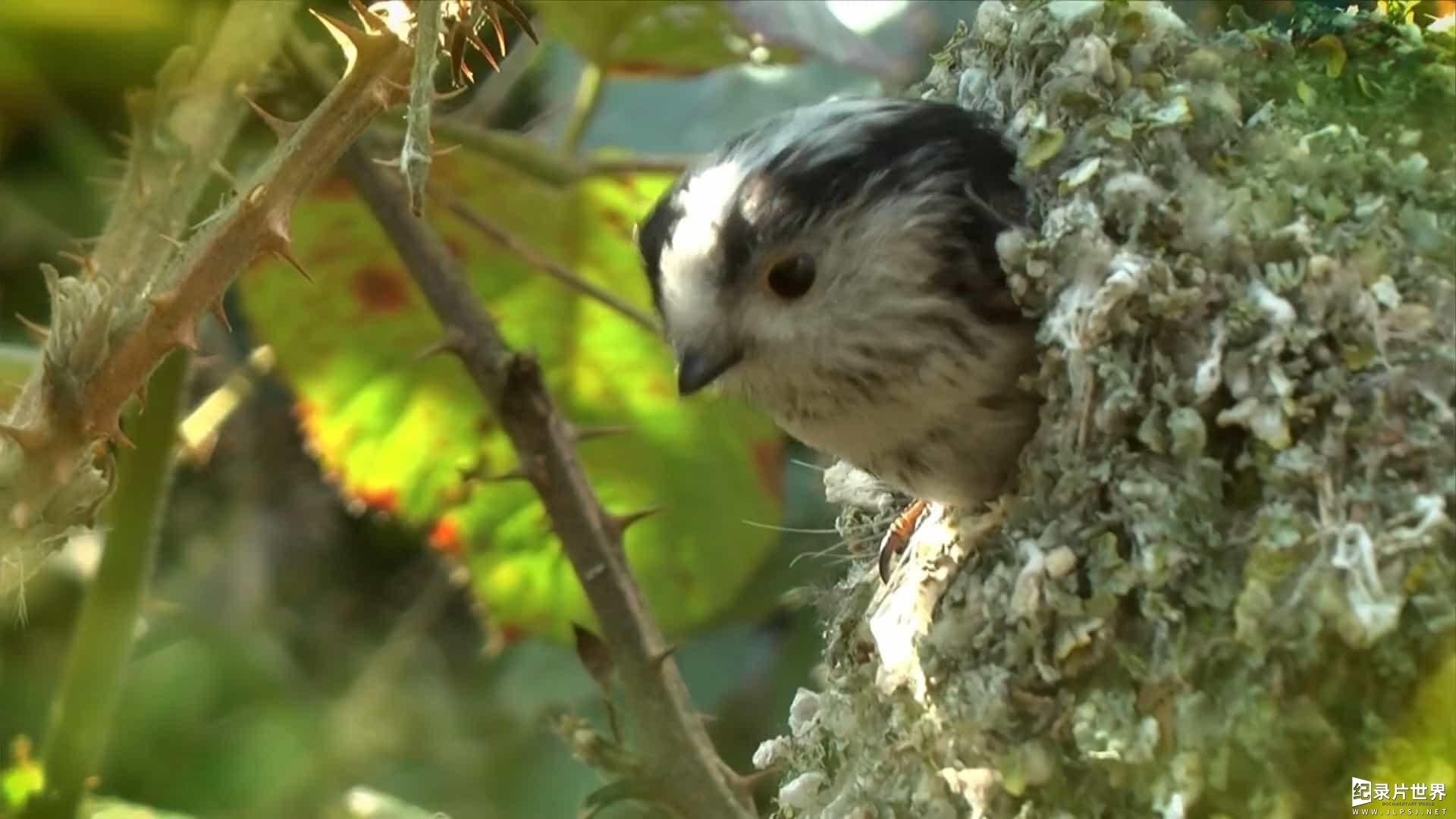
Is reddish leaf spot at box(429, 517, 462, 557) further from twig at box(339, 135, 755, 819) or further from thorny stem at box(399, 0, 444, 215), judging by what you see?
thorny stem at box(399, 0, 444, 215)

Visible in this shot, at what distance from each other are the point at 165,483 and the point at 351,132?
1.50 ft

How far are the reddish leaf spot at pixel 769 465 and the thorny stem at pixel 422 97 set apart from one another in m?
0.67

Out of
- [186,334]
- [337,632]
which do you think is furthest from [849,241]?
[337,632]

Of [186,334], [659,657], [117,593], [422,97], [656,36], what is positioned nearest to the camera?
[422,97]

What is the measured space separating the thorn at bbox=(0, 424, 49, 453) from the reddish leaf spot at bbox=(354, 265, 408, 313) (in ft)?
1.88

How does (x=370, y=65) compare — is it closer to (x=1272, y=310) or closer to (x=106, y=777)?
(x=1272, y=310)

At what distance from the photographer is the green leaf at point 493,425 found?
1.16 m

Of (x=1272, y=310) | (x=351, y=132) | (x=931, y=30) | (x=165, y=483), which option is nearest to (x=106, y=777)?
(x=165, y=483)

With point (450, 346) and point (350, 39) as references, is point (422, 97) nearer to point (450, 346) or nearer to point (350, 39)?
point (350, 39)

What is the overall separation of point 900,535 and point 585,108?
477 mm

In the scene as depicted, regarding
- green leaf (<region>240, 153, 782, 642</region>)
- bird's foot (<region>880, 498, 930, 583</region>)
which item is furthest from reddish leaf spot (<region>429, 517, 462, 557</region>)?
bird's foot (<region>880, 498, 930, 583</region>)

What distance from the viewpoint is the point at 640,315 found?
1041 millimetres

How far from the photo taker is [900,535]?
80 cm

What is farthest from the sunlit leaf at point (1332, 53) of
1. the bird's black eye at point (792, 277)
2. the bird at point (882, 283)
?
the bird's black eye at point (792, 277)
